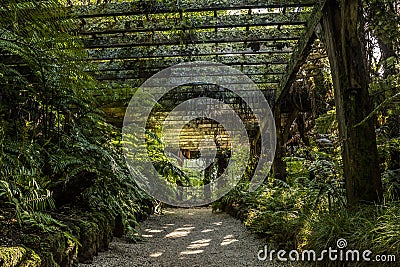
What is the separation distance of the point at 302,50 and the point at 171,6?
5.10ft

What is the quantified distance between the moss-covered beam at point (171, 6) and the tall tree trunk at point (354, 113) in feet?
2.81

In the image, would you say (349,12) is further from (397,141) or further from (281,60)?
(281,60)

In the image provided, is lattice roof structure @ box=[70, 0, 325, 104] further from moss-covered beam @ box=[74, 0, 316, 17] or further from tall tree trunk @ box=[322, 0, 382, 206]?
tall tree trunk @ box=[322, 0, 382, 206]

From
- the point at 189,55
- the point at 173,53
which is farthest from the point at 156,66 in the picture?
the point at 189,55

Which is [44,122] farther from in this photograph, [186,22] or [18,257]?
[18,257]

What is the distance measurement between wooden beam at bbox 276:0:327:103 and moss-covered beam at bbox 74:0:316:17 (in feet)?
0.71

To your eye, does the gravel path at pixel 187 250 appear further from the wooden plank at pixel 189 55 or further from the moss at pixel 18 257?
the wooden plank at pixel 189 55

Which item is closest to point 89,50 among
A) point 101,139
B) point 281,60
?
point 101,139

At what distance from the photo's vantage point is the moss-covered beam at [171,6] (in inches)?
146

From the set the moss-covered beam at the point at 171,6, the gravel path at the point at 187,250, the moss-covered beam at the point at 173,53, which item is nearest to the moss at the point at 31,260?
the gravel path at the point at 187,250

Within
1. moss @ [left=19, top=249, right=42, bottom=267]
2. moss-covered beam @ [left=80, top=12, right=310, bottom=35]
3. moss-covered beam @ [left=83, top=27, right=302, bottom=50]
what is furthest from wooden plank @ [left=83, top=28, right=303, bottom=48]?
moss @ [left=19, top=249, right=42, bottom=267]

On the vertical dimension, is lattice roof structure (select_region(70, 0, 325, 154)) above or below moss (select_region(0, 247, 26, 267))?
above

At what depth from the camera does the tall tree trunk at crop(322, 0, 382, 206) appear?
108 inches

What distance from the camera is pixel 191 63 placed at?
554cm
